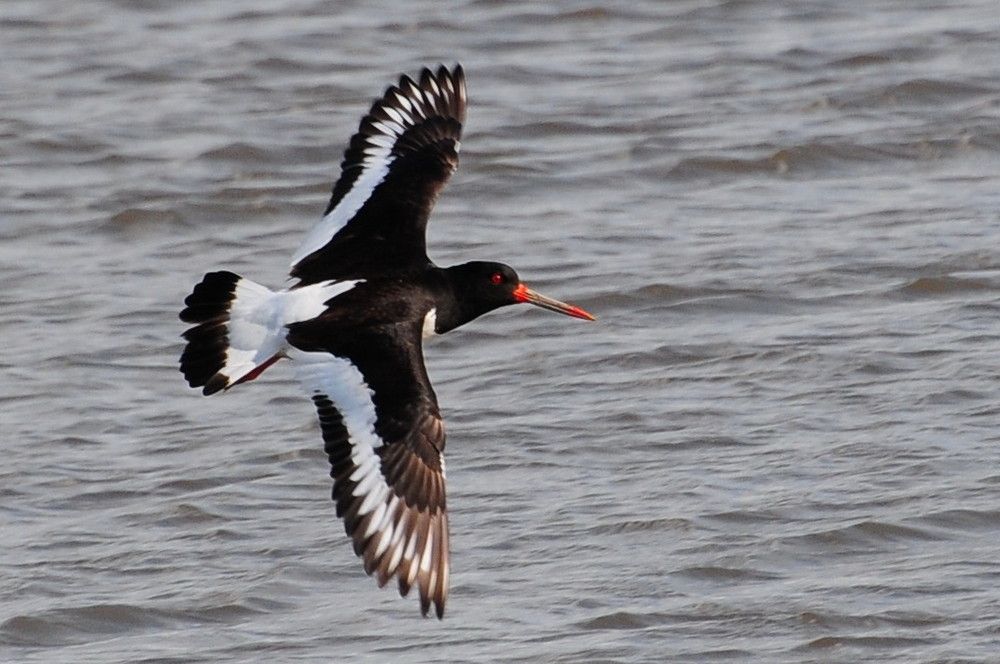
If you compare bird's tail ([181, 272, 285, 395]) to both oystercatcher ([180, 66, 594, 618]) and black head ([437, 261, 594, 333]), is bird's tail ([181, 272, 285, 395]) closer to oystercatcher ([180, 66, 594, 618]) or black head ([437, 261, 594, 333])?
oystercatcher ([180, 66, 594, 618])

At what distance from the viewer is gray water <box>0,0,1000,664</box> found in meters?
6.93

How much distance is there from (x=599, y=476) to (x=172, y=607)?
5.46 feet

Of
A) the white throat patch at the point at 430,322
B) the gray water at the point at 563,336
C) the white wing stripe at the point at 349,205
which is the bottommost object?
the gray water at the point at 563,336

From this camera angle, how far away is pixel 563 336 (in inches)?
360

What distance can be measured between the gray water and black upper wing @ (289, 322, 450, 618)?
1.92 feet

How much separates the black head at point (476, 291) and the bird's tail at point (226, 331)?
0.60 metres

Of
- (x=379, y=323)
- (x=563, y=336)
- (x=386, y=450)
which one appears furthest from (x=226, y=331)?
(x=563, y=336)

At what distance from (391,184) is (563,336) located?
1.87 meters

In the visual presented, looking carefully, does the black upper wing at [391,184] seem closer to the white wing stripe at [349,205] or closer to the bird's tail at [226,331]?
the white wing stripe at [349,205]

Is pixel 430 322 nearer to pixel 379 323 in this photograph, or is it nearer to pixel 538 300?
pixel 379 323

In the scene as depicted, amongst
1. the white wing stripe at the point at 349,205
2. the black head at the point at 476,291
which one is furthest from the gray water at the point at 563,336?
the white wing stripe at the point at 349,205

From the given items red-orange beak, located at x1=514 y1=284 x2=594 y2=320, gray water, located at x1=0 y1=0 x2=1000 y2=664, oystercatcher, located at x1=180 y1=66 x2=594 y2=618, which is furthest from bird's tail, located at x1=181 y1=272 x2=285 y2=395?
red-orange beak, located at x1=514 y1=284 x2=594 y2=320

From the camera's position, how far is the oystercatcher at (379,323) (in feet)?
20.4

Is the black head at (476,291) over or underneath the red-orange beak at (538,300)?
over
